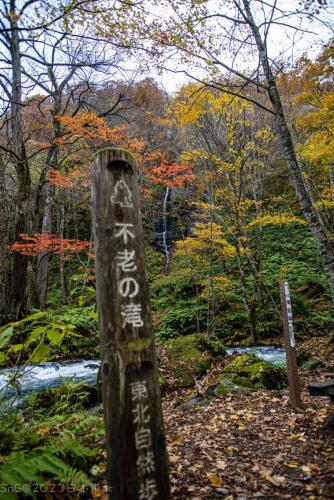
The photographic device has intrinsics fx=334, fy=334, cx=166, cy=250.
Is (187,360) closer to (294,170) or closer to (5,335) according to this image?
(294,170)

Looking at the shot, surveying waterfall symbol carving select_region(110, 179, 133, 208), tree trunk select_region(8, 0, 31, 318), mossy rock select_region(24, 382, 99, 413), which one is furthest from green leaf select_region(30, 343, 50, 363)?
tree trunk select_region(8, 0, 31, 318)

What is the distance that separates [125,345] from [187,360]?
6.80 meters

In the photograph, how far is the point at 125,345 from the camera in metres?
2.17

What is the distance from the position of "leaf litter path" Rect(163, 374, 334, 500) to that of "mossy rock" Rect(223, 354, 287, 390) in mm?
855

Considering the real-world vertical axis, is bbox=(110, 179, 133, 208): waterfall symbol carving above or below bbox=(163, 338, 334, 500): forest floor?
above

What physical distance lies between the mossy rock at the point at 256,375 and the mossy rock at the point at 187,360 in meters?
0.90

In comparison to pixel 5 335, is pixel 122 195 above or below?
above

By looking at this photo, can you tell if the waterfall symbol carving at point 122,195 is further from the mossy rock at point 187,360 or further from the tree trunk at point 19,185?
the tree trunk at point 19,185

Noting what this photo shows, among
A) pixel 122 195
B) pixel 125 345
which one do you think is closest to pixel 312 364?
pixel 125 345

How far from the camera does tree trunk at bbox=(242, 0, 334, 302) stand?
6273mm

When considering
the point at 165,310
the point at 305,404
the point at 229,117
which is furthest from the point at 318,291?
the point at 305,404

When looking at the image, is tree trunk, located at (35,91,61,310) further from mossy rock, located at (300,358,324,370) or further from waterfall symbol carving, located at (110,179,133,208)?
waterfall symbol carving, located at (110,179,133,208)

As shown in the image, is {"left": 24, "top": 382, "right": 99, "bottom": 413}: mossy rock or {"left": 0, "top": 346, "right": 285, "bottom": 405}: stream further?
{"left": 0, "top": 346, "right": 285, "bottom": 405}: stream

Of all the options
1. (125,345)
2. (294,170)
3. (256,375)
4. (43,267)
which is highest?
(294,170)
